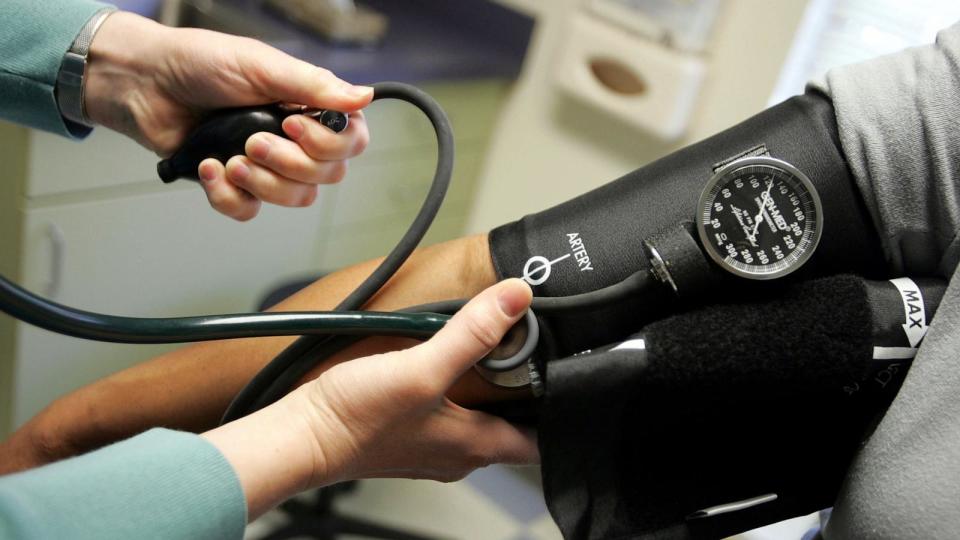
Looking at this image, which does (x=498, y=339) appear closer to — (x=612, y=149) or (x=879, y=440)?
(x=879, y=440)

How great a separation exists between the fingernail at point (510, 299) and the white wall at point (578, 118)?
140cm

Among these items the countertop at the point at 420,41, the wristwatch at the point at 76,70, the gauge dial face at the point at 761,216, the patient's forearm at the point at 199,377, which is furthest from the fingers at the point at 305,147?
the countertop at the point at 420,41

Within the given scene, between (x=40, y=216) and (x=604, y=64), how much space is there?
1.28 metres

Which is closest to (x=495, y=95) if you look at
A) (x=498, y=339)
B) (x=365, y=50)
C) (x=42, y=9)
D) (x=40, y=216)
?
(x=365, y=50)

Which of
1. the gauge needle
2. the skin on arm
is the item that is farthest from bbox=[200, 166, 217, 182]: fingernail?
the gauge needle

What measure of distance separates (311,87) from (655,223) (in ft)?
1.14

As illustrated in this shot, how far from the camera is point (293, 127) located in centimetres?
79

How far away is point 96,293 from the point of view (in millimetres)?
1541

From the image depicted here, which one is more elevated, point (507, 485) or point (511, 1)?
point (511, 1)

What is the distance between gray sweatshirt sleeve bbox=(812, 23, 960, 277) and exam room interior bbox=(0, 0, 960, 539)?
3.66ft

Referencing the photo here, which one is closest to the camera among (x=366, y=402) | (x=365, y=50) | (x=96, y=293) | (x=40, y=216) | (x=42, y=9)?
(x=366, y=402)

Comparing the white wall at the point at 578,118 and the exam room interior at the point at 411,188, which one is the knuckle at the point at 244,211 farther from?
the white wall at the point at 578,118

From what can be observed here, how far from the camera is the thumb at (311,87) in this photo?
2.54 ft

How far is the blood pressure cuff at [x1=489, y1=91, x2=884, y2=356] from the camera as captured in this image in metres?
0.74
